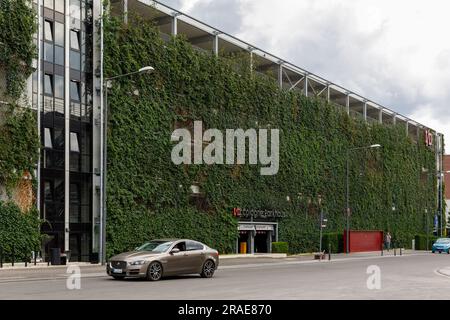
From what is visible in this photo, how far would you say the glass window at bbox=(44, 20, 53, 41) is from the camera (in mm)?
36656

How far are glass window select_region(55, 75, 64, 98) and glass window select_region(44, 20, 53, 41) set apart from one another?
211 cm

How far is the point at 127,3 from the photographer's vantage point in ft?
144

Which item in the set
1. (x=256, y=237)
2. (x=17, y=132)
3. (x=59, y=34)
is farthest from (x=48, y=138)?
(x=256, y=237)

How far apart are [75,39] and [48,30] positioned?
2080 millimetres

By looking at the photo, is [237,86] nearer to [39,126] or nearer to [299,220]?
[299,220]

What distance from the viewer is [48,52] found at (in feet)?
120

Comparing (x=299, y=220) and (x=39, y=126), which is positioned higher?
(x=39, y=126)

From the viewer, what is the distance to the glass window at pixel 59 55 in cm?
3712

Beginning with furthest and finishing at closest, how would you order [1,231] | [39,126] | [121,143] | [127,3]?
[127,3] → [121,143] → [39,126] → [1,231]

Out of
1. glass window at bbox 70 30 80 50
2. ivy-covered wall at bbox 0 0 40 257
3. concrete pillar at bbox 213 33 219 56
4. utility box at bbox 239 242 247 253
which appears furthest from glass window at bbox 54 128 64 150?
utility box at bbox 239 242 247 253

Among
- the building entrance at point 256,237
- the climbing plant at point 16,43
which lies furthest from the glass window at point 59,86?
the building entrance at point 256,237

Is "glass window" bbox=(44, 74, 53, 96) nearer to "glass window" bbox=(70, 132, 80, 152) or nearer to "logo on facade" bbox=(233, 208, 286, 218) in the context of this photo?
"glass window" bbox=(70, 132, 80, 152)
